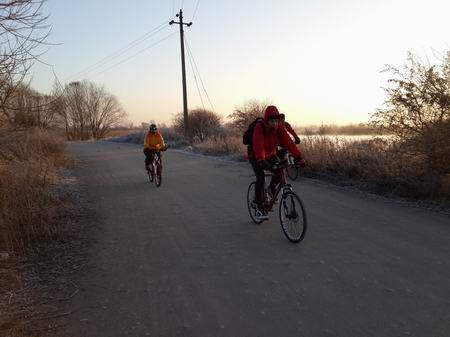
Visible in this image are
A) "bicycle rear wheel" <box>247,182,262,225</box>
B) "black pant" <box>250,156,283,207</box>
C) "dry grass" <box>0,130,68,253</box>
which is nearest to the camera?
"dry grass" <box>0,130,68,253</box>

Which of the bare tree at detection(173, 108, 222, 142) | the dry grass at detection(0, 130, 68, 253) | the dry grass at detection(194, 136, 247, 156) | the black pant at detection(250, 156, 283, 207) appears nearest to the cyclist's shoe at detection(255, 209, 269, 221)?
the black pant at detection(250, 156, 283, 207)

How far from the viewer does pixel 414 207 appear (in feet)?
29.6

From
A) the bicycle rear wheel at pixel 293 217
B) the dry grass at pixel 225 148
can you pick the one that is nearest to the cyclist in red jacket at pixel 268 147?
the bicycle rear wheel at pixel 293 217

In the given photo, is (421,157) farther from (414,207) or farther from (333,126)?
(333,126)

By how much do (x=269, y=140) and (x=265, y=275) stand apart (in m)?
2.61

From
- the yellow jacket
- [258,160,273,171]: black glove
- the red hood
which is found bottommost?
[258,160,273,171]: black glove

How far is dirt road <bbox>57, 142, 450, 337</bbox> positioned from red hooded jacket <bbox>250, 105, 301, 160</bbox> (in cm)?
130

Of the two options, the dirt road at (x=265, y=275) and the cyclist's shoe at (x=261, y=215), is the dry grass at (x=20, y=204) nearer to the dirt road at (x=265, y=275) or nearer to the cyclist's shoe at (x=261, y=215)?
the dirt road at (x=265, y=275)

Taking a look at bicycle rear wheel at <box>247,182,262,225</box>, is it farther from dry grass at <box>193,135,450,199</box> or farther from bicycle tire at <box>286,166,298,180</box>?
bicycle tire at <box>286,166,298,180</box>

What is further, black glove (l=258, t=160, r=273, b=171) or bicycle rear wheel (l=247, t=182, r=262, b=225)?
bicycle rear wheel (l=247, t=182, r=262, b=225)

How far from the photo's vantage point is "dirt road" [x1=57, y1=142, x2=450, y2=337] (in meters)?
4.09

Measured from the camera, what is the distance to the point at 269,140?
7.27 meters

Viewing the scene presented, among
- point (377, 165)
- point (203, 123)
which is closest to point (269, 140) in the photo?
point (377, 165)

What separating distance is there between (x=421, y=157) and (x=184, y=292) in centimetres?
760
